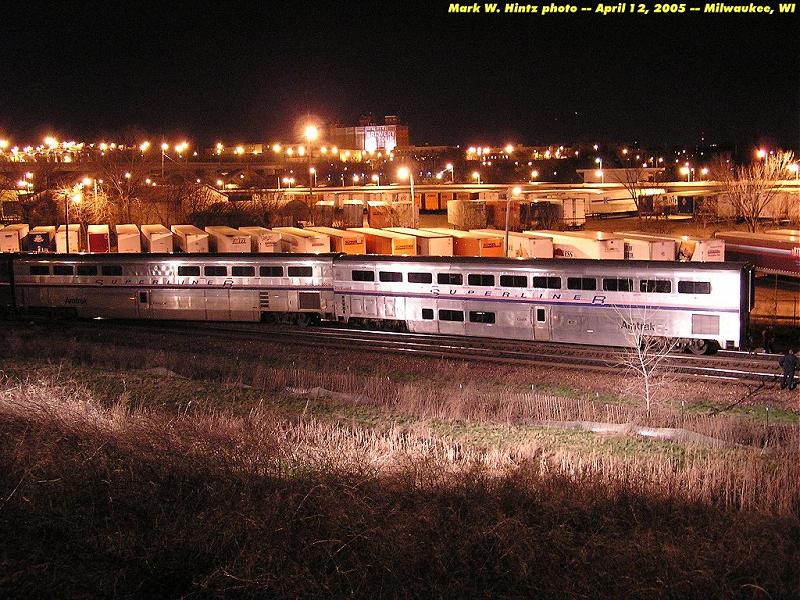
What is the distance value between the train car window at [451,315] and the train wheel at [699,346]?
263 inches

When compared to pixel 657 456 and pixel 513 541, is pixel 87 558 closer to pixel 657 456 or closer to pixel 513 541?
pixel 513 541

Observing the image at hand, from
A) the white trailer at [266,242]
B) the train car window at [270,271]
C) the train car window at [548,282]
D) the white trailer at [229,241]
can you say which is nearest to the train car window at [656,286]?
the train car window at [548,282]

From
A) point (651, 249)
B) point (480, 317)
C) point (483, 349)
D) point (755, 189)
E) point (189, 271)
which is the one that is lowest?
point (483, 349)

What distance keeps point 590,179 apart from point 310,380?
80.0 metres

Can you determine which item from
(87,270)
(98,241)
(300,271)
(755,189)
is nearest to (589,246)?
(300,271)

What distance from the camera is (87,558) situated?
866 cm

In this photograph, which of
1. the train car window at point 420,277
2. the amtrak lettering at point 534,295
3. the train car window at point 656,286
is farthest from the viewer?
the train car window at point 420,277

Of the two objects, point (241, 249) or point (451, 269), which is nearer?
point (451, 269)

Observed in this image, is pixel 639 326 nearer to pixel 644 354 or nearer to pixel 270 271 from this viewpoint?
pixel 644 354

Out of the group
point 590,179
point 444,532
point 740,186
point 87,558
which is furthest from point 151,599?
point 590,179

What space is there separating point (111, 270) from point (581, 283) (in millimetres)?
17484

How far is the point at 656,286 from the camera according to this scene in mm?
21438

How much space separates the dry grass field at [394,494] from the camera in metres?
8.23

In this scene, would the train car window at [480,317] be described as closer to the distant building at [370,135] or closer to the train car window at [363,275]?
the train car window at [363,275]
